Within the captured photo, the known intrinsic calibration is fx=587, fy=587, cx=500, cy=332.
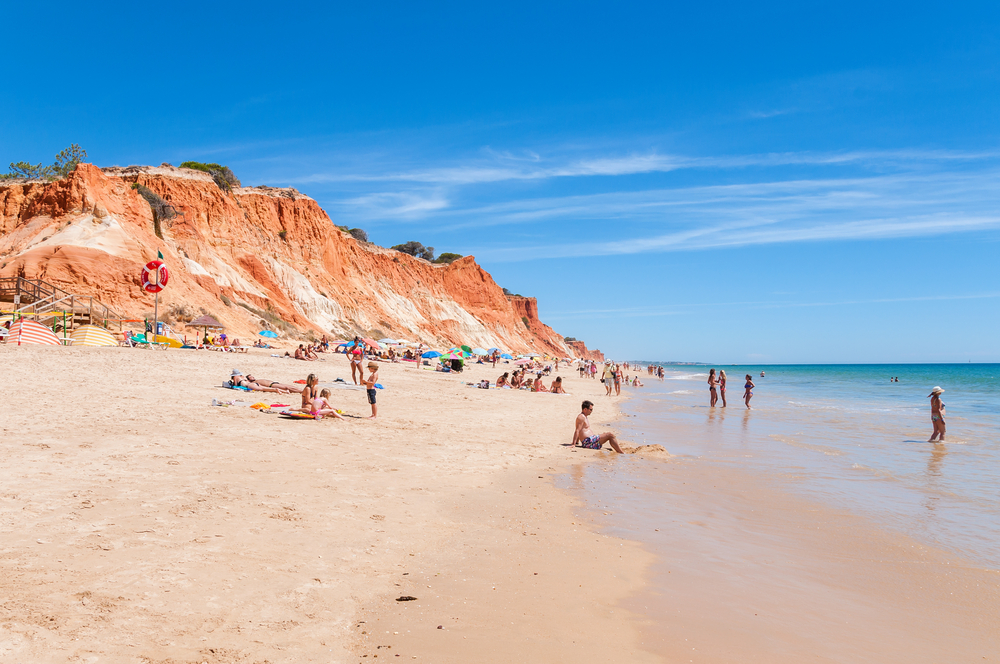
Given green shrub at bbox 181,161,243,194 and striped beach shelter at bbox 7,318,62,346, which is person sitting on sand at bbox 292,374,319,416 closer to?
striped beach shelter at bbox 7,318,62,346

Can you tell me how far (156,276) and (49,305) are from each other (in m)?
5.24

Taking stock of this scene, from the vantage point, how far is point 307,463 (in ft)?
23.7

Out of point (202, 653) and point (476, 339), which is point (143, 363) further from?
point (476, 339)

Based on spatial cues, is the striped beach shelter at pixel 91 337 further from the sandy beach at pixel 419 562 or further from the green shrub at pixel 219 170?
the green shrub at pixel 219 170

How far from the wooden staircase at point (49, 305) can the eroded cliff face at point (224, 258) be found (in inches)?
34.2

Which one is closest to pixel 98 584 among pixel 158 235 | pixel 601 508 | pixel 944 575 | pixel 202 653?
pixel 202 653

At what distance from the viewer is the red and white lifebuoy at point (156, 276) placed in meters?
25.8

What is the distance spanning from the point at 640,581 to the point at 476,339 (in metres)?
64.3

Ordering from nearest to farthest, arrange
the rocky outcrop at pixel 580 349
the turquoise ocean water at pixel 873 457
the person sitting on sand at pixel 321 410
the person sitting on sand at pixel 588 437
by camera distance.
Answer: the turquoise ocean water at pixel 873 457 → the person sitting on sand at pixel 588 437 → the person sitting on sand at pixel 321 410 → the rocky outcrop at pixel 580 349

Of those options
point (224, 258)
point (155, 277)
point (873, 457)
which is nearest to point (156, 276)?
point (155, 277)

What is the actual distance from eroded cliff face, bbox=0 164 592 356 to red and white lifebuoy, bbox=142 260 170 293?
189 cm

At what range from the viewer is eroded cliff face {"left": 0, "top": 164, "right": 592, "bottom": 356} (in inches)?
1152

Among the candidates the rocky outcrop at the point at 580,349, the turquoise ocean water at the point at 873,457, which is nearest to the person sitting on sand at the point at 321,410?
the turquoise ocean water at the point at 873,457

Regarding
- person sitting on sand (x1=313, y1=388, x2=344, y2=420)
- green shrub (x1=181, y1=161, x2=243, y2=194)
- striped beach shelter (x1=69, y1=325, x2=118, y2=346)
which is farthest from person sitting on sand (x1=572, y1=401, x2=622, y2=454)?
green shrub (x1=181, y1=161, x2=243, y2=194)
